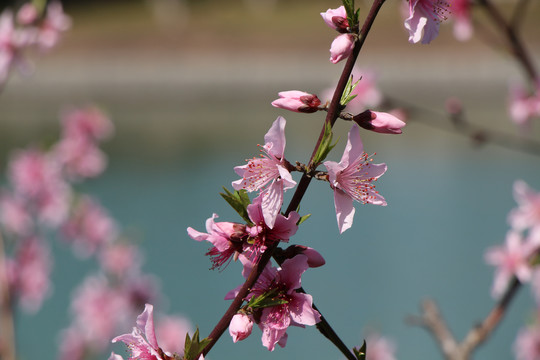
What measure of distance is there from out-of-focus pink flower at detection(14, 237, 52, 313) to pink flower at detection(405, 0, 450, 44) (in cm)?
172

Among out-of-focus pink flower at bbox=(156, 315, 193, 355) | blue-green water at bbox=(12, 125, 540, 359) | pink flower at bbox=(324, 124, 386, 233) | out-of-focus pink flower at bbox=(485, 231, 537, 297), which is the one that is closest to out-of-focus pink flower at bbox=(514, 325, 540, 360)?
out-of-focus pink flower at bbox=(485, 231, 537, 297)

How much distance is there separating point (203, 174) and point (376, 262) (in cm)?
209

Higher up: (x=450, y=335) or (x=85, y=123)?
(x=450, y=335)

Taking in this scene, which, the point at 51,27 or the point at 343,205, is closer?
the point at 343,205

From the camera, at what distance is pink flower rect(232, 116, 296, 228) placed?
1.61 ft

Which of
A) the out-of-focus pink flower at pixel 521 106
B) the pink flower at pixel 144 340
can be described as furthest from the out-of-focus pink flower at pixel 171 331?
the pink flower at pixel 144 340

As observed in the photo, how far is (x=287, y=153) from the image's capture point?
5.57m

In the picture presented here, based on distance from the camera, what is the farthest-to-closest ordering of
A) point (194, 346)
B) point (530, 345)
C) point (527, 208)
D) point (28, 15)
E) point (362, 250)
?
point (362, 250) < point (530, 345) < point (28, 15) < point (527, 208) < point (194, 346)

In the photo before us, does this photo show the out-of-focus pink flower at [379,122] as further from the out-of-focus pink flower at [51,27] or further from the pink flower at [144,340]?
the out-of-focus pink flower at [51,27]

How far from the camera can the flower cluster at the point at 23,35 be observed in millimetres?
1403

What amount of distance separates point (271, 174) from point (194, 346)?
147 millimetres

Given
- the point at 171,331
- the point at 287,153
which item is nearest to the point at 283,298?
the point at 171,331

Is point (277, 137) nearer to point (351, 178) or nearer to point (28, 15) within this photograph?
point (351, 178)

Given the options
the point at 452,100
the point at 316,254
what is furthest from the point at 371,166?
the point at 452,100
